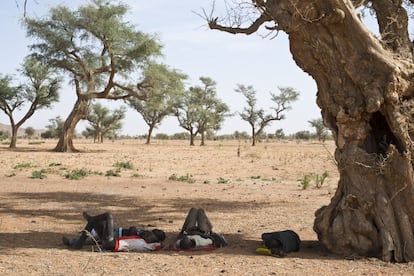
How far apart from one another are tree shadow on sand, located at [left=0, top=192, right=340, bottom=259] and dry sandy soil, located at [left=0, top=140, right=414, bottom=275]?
15 mm

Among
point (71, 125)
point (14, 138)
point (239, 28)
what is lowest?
point (14, 138)

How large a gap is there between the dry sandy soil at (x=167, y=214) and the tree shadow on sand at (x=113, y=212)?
0.05ft

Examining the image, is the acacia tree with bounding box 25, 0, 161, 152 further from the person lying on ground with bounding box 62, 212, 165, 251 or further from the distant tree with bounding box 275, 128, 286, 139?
the distant tree with bounding box 275, 128, 286, 139

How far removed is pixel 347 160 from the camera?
6.27 m

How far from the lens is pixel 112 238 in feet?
20.8

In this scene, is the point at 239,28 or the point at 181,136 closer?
the point at 239,28

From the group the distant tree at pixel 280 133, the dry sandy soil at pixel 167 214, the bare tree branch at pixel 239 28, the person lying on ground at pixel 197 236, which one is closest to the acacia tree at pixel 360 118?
the dry sandy soil at pixel 167 214

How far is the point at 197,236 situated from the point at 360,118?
8.73 feet

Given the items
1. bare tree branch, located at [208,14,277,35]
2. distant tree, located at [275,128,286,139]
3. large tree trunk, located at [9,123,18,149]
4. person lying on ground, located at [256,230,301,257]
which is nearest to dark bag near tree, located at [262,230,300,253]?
person lying on ground, located at [256,230,301,257]

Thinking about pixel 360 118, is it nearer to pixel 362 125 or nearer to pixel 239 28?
pixel 362 125

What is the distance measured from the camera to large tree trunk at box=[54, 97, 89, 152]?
29.2m

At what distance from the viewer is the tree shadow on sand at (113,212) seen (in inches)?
260

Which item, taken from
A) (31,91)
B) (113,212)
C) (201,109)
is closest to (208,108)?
(201,109)

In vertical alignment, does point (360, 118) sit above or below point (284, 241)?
above
